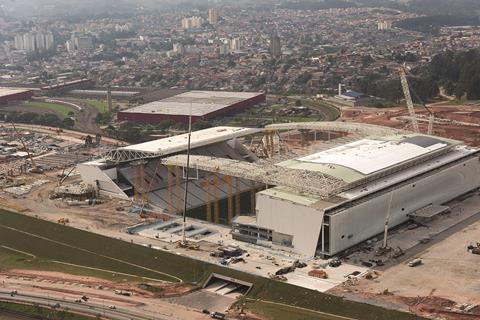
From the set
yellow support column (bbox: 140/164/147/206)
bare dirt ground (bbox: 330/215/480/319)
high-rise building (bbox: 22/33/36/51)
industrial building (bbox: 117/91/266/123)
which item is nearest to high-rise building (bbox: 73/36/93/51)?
high-rise building (bbox: 22/33/36/51)

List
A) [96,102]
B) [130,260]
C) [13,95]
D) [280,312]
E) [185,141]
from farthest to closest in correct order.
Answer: [96,102] < [13,95] < [185,141] < [130,260] < [280,312]

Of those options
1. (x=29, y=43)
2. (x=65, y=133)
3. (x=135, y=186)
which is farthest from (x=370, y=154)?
(x=29, y=43)

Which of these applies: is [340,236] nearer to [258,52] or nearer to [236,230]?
[236,230]

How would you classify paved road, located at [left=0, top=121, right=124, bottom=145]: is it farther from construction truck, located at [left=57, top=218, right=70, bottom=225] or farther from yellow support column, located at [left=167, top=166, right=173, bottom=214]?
construction truck, located at [left=57, top=218, right=70, bottom=225]

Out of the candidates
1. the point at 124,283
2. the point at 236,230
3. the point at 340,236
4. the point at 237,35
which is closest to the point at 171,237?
the point at 236,230

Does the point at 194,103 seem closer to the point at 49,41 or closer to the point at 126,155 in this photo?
the point at 126,155
